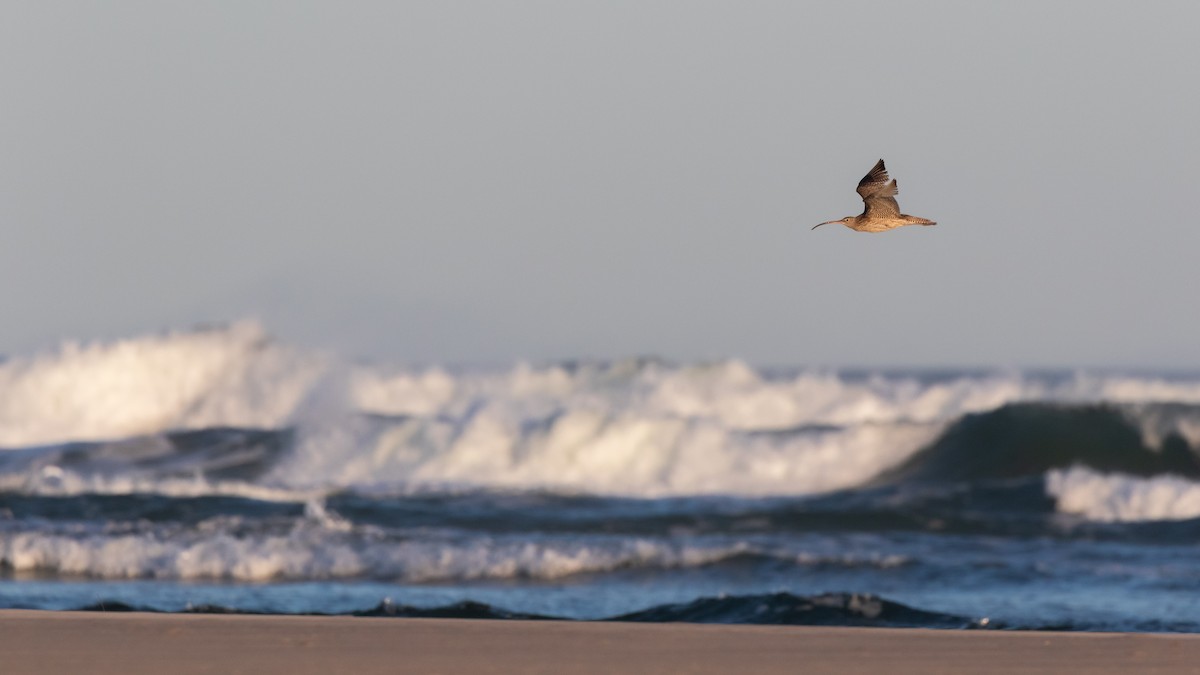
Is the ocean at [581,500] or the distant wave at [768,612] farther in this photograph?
the ocean at [581,500]

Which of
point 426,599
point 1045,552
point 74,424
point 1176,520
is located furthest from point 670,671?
point 74,424

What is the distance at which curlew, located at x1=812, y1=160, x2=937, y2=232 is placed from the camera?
8.51 m

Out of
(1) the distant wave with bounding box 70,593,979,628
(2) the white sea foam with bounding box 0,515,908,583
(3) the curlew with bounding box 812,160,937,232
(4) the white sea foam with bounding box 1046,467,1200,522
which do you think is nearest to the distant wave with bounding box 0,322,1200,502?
(4) the white sea foam with bounding box 1046,467,1200,522

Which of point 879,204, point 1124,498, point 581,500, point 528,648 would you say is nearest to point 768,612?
point 528,648

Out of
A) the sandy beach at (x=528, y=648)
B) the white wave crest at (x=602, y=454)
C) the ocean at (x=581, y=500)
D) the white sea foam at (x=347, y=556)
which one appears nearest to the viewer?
the sandy beach at (x=528, y=648)

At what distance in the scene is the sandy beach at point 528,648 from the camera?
7.94m

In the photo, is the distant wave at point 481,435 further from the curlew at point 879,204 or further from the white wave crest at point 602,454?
the curlew at point 879,204

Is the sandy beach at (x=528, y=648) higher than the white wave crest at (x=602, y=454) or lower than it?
lower

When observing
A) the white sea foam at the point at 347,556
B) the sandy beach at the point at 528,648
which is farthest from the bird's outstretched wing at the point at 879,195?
the white sea foam at the point at 347,556

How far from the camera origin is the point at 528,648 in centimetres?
843

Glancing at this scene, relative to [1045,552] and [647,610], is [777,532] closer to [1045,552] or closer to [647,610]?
[1045,552]

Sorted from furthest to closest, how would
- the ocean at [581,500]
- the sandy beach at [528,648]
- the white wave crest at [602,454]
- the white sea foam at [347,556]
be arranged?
the white wave crest at [602,454]
the white sea foam at [347,556]
the ocean at [581,500]
the sandy beach at [528,648]

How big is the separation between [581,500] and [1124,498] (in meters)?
5.48

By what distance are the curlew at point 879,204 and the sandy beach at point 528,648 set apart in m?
2.02
